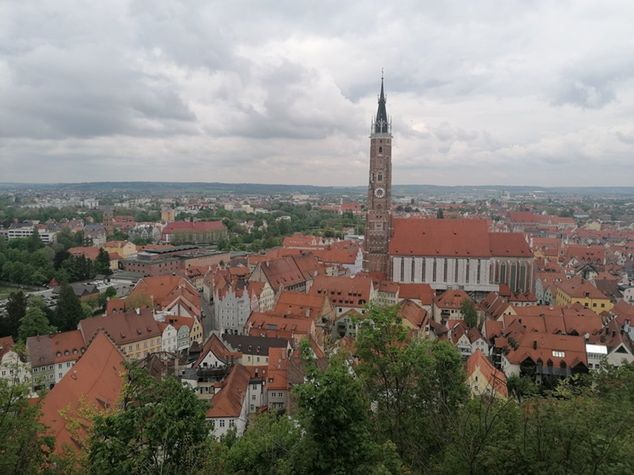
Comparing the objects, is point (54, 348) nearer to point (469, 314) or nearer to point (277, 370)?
point (277, 370)

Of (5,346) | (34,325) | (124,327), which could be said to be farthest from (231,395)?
(34,325)

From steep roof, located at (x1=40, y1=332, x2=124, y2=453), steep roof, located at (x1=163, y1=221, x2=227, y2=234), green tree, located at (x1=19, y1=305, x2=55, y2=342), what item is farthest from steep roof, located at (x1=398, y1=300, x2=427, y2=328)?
steep roof, located at (x1=163, y1=221, x2=227, y2=234)

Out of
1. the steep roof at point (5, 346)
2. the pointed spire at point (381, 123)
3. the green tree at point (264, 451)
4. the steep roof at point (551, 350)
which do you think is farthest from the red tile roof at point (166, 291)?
the green tree at point (264, 451)

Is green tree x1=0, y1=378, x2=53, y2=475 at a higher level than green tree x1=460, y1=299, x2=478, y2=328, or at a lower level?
higher

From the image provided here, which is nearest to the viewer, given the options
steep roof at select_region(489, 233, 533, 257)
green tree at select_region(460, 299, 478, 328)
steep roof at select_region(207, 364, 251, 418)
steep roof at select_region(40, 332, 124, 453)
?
steep roof at select_region(40, 332, 124, 453)

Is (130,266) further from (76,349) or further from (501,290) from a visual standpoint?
(501,290)

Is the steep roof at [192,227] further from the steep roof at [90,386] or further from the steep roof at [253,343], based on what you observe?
the steep roof at [90,386]

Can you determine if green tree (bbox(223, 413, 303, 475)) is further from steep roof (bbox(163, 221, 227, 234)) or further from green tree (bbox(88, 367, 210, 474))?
steep roof (bbox(163, 221, 227, 234))
